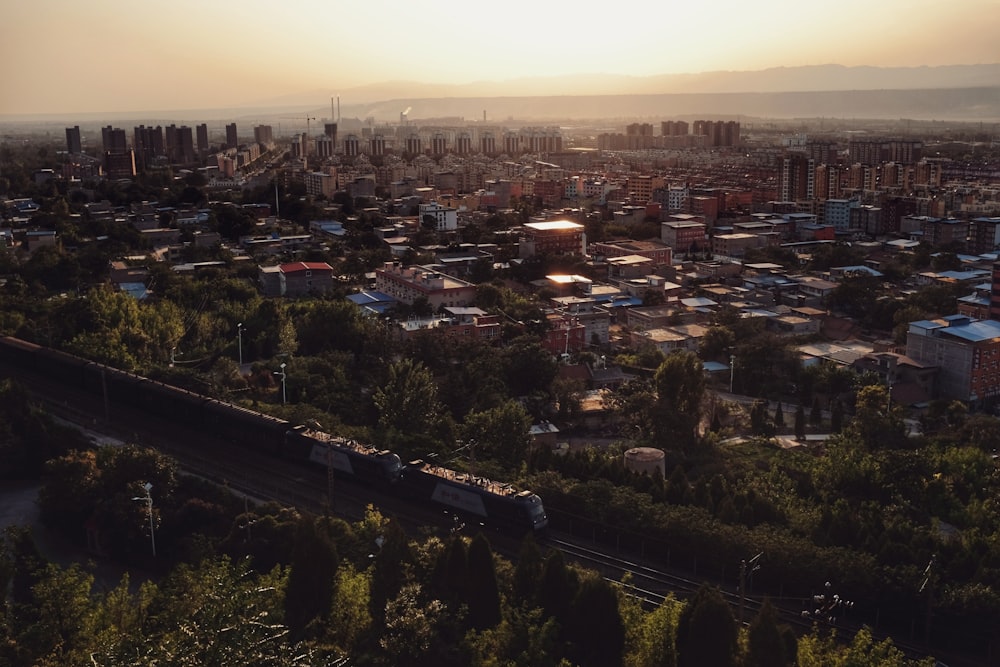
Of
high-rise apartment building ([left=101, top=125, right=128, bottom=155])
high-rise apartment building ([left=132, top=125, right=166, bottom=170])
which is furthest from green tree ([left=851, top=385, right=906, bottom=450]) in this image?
high-rise apartment building ([left=101, top=125, right=128, bottom=155])

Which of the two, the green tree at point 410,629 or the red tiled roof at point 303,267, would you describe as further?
the red tiled roof at point 303,267

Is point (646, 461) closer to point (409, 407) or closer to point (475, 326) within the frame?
point (409, 407)

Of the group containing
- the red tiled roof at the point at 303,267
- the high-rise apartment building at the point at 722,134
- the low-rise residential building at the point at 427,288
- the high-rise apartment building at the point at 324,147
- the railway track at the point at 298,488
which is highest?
the high-rise apartment building at the point at 722,134

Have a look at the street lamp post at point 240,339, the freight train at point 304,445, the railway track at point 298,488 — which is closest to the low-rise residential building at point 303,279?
the street lamp post at point 240,339

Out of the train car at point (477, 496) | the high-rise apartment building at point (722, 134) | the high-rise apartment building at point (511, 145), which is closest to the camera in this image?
the train car at point (477, 496)

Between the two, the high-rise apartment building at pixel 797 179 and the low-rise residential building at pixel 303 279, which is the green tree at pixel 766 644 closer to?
the low-rise residential building at pixel 303 279

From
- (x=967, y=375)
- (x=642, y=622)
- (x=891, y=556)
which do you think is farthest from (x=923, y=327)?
(x=642, y=622)

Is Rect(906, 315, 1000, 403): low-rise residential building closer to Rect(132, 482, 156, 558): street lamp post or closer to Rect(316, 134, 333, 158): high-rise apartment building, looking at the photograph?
Rect(132, 482, 156, 558): street lamp post

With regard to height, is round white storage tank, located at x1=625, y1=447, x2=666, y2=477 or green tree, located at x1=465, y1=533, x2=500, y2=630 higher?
green tree, located at x1=465, y1=533, x2=500, y2=630

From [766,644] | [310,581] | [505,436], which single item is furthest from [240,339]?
[766,644]
